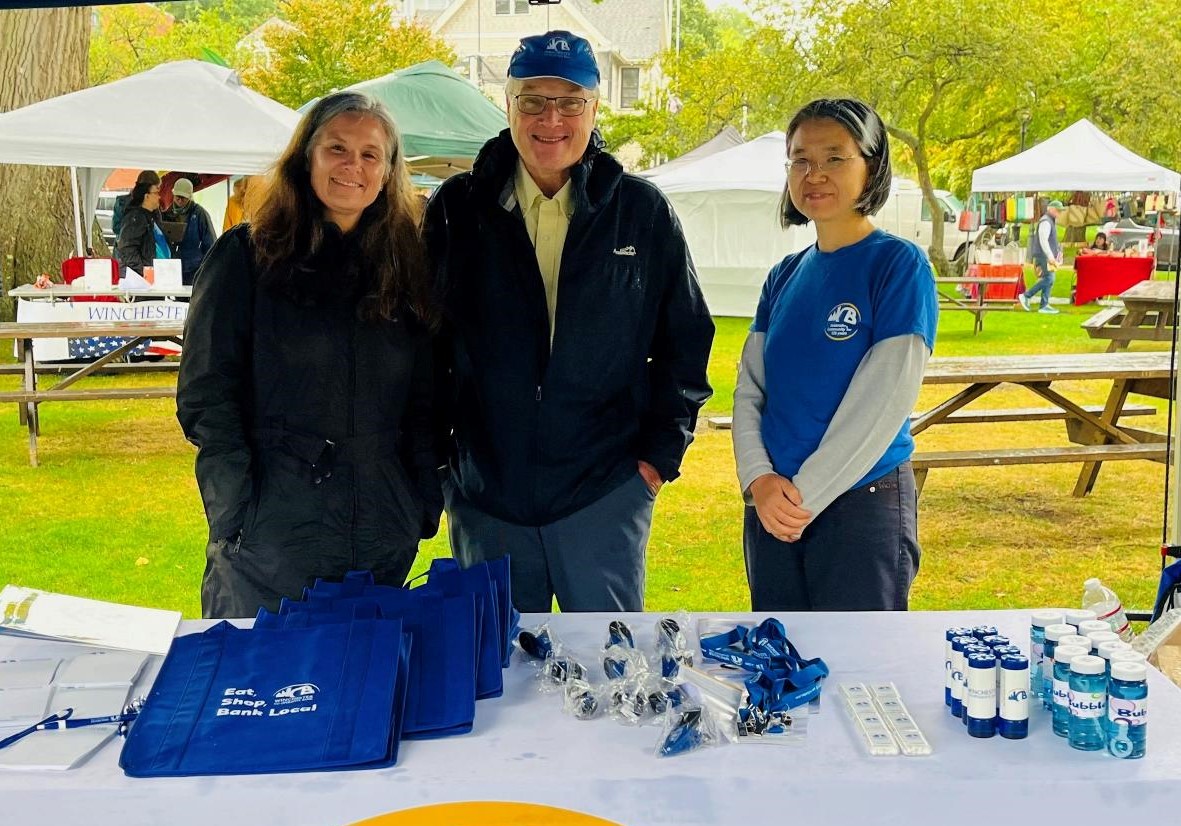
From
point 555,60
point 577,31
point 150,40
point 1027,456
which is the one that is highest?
point 150,40

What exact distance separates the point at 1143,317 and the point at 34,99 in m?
9.84

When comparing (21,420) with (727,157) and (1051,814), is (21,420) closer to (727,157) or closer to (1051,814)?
(1051,814)

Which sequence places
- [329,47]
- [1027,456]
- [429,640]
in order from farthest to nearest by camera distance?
[329,47]
[1027,456]
[429,640]

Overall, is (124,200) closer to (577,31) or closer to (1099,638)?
(1099,638)

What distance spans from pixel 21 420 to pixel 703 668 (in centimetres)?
701

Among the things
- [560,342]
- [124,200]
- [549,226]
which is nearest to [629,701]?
[560,342]

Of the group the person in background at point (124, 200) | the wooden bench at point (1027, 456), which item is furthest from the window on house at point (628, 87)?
the wooden bench at point (1027, 456)

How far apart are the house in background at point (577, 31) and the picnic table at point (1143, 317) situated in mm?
11302

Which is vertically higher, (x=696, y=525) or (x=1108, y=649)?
(x=1108, y=649)

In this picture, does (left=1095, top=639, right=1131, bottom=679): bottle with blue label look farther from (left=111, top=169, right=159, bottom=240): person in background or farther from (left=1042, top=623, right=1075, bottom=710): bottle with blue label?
(left=111, top=169, right=159, bottom=240): person in background

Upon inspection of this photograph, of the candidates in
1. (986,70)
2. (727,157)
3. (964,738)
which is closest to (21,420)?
(964,738)

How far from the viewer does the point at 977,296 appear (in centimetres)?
1507

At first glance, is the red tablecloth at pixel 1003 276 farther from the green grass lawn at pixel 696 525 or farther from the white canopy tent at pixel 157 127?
the white canopy tent at pixel 157 127

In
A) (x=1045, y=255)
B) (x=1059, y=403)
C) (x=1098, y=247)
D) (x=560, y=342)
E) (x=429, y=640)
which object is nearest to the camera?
(x=429, y=640)
